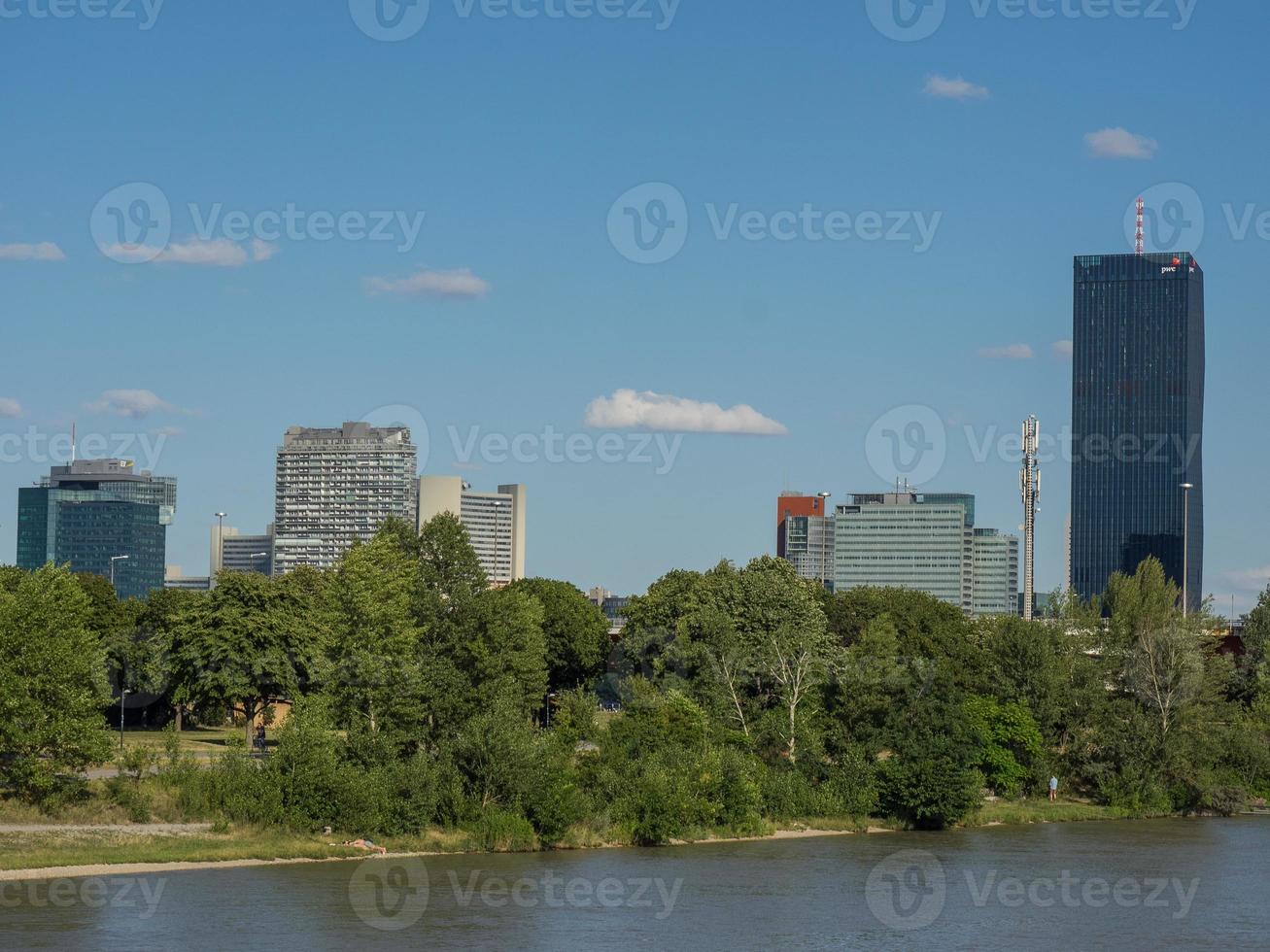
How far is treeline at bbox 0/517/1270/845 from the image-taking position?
6116 cm

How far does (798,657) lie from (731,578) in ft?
42.6

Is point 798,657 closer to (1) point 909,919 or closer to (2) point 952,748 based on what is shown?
(2) point 952,748

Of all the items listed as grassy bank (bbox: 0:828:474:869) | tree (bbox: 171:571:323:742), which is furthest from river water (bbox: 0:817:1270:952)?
tree (bbox: 171:571:323:742)

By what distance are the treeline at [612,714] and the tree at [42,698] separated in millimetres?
86

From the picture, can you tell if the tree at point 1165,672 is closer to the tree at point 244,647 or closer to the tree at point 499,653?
the tree at point 499,653

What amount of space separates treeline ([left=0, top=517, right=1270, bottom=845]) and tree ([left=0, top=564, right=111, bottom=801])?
86 mm

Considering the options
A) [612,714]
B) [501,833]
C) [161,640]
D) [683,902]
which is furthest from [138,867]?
[161,640]

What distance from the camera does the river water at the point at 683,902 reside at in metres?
46.2

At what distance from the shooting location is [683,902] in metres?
52.7

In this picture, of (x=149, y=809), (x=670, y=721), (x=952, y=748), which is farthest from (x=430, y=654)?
(x=952, y=748)

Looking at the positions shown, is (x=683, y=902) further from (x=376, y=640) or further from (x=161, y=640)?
(x=161, y=640)

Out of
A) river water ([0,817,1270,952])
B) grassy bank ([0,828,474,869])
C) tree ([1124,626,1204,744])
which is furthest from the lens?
tree ([1124,626,1204,744])

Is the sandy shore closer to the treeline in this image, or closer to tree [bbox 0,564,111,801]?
the treeline

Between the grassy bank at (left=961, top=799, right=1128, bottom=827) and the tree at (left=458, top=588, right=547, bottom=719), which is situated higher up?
the tree at (left=458, top=588, right=547, bottom=719)
